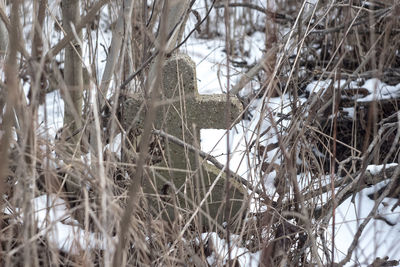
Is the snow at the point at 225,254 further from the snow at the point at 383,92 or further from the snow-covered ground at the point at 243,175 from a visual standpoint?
the snow at the point at 383,92

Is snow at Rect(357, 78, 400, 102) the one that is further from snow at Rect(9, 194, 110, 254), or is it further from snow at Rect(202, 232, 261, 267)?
snow at Rect(9, 194, 110, 254)

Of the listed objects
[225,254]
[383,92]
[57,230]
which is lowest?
[225,254]

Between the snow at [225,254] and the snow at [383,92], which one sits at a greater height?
the snow at [383,92]

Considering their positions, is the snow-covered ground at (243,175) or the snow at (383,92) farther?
the snow at (383,92)

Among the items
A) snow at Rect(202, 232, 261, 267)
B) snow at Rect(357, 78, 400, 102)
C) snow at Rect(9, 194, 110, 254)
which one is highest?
snow at Rect(357, 78, 400, 102)

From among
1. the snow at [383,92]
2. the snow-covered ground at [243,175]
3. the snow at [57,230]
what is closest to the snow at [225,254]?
the snow-covered ground at [243,175]

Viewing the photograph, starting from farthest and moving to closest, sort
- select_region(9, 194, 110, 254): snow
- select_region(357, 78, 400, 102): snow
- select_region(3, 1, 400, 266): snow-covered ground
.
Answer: select_region(357, 78, 400, 102): snow < select_region(3, 1, 400, 266): snow-covered ground < select_region(9, 194, 110, 254): snow

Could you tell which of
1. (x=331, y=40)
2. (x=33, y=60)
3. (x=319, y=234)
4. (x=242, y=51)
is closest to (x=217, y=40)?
(x=242, y=51)

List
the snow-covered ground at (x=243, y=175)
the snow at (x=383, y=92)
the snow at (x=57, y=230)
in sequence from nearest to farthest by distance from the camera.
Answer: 1. the snow at (x=57, y=230)
2. the snow-covered ground at (x=243, y=175)
3. the snow at (x=383, y=92)

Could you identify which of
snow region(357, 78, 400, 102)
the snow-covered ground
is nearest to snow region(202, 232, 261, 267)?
the snow-covered ground

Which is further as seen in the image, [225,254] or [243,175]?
[243,175]

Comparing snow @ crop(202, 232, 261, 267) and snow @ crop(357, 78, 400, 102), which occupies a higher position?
snow @ crop(357, 78, 400, 102)

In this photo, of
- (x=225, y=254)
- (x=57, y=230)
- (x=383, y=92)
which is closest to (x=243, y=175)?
(x=225, y=254)

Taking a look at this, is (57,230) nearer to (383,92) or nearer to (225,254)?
(225,254)
